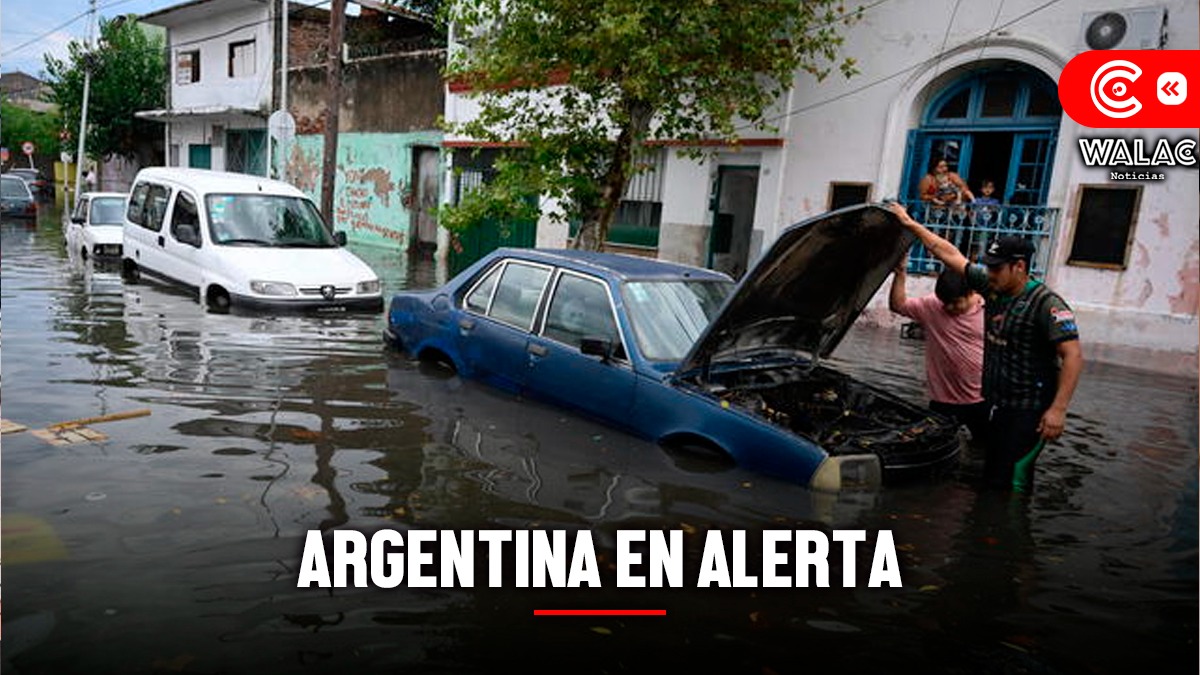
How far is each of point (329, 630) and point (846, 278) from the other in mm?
3974

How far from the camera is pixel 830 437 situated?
4629 mm

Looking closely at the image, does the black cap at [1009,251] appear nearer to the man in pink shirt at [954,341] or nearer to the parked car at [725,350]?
the parked car at [725,350]

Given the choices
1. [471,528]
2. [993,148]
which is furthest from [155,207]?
[993,148]

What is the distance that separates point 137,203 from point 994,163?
1288cm

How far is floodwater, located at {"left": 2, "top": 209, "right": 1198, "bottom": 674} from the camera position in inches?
117

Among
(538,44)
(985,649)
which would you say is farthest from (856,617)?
(538,44)

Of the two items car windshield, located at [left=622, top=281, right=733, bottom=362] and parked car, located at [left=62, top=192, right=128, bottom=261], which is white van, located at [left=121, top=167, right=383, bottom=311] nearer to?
parked car, located at [left=62, top=192, right=128, bottom=261]

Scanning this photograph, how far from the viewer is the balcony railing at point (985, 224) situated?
1085 centimetres

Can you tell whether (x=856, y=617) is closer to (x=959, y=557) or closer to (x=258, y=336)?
(x=959, y=557)

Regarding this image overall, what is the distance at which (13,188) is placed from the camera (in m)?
21.4

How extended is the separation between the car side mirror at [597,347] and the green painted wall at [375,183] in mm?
16643

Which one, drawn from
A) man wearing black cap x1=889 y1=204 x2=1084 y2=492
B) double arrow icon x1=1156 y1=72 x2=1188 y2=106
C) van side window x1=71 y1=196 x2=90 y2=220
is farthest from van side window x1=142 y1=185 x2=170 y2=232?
double arrow icon x1=1156 y1=72 x2=1188 y2=106

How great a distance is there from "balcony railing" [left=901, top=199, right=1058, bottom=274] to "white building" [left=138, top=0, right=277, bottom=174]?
2254 cm

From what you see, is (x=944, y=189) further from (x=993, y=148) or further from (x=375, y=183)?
(x=375, y=183)
